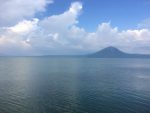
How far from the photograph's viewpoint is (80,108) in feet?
216

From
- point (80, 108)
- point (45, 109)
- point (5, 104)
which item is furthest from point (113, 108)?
point (5, 104)

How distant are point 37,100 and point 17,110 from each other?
38.1 ft

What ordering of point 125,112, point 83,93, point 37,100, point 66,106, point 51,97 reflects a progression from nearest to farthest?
point 125,112 < point 66,106 < point 37,100 < point 51,97 < point 83,93

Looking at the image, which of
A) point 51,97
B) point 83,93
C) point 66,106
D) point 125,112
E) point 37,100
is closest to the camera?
point 125,112

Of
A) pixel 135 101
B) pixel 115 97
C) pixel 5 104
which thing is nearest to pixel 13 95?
pixel 5 104

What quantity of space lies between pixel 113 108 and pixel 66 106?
1467cm

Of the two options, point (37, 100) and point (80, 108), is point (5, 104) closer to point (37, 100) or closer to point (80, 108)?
point (37, 100)

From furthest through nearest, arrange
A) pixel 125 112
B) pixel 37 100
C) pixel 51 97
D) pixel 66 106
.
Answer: pixel 51 97 → pixel 37 100 → pixel 66 106 → pixel 125 112

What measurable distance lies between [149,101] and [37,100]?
39.1m

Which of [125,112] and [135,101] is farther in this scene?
[135,101]

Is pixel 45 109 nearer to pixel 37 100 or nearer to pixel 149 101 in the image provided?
pixel 37 100

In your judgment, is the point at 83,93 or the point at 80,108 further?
the point at 83,93

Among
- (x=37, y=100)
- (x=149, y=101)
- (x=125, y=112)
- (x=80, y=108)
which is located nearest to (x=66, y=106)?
(x=80, y=108)

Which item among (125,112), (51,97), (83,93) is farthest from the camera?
(83,93)
